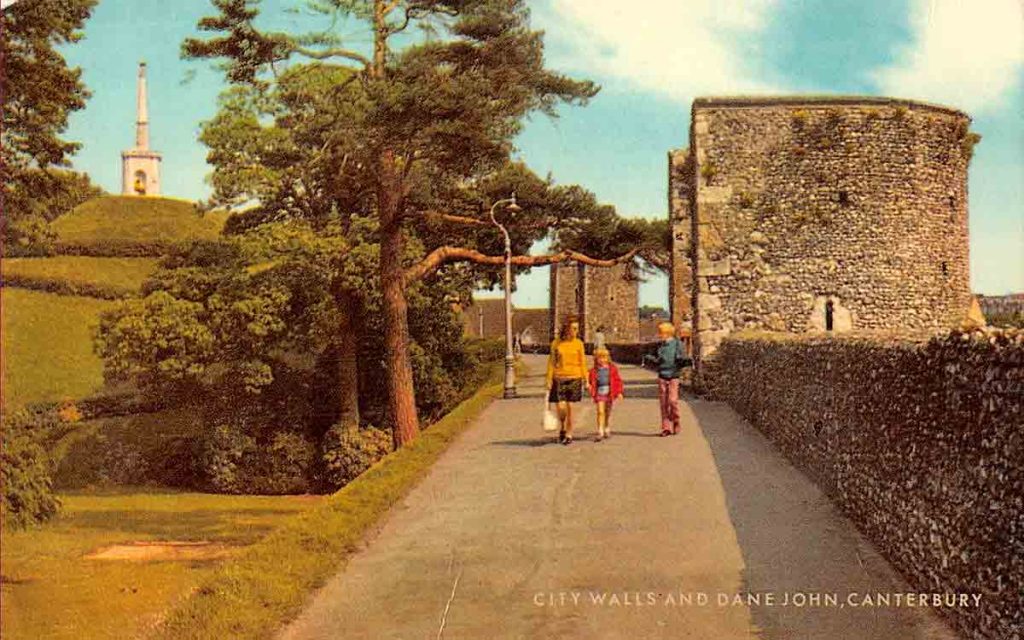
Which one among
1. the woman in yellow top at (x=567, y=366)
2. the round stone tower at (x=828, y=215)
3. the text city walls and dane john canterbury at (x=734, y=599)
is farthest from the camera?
the round stone tower at (x=828, y=215)

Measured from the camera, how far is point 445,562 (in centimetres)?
912

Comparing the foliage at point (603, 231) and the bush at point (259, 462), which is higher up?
the foliage at point (603, 231)

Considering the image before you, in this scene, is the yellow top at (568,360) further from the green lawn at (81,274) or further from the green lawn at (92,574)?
the green lawn at (81,274)

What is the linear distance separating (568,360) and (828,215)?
11.7 m

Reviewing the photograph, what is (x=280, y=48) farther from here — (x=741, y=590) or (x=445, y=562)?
(x=741, y=590)

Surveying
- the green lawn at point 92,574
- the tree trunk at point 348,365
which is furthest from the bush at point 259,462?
the green lawn at point 92,574

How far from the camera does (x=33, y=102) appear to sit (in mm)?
9555

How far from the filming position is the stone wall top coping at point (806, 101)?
24391 millimetres

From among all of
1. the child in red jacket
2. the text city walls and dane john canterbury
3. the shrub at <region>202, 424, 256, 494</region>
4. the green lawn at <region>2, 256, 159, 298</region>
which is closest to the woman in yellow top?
the child in red jacket

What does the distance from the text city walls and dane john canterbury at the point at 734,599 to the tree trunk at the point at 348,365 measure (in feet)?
76.5

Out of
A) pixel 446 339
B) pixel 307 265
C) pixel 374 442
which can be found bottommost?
pixel 374 442

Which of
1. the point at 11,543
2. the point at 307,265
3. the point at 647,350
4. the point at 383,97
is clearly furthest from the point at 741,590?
the point at 647,350

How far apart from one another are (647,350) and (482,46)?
3433 cm

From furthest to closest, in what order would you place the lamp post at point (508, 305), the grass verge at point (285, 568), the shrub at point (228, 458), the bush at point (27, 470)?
the shrub at point (228, 458), the lamp post at point (508, 305), the bush at point (27, 470), the grass verge at point (285, 568)
